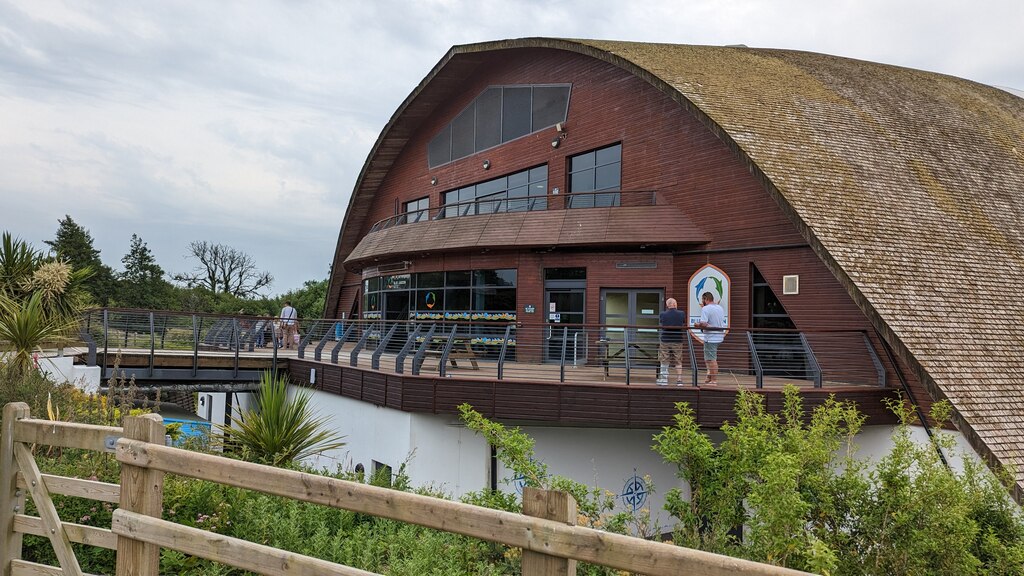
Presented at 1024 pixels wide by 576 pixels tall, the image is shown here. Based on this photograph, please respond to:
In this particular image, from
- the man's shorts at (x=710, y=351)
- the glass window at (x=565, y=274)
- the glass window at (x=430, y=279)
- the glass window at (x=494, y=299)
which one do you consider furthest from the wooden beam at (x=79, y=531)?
the glass window at (x=430, y=279)

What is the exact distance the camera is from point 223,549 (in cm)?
350

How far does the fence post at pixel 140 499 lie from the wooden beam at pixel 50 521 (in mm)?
532

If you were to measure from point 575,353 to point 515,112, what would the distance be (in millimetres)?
11789

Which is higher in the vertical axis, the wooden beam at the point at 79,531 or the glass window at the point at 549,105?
the glass window at the point at 549,105

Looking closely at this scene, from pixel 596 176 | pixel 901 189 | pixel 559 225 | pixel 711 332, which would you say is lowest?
pixel 711 332

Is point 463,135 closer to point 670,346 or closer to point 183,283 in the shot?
point 670,346

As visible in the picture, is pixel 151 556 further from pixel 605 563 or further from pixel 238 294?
pixel 238 294

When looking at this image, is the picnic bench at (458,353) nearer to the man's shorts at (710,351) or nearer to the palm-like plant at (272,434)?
the palm-like plant at (272,434)

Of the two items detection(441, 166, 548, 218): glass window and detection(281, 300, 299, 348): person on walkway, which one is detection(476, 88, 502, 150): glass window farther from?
detection(281, 300, 299, 348): person on walkway

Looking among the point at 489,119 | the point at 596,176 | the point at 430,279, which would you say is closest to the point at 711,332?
the point at 596,176

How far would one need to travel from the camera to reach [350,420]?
14836 mm

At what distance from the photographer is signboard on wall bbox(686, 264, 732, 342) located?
15906 millimetres

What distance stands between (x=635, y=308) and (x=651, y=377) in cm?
484

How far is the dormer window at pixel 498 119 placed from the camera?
2100 centimetres
